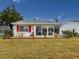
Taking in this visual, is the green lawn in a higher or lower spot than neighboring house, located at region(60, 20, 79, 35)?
lower

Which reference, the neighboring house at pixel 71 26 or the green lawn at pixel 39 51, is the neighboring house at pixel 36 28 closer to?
the neighboring house at pixel 71 26

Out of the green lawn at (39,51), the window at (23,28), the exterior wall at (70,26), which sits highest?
the exterior wall at (70,26)

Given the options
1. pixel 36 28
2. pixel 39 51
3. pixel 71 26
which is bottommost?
pixel 39 51

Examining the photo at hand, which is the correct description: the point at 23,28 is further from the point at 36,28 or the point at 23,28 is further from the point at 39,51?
the point at 39,51

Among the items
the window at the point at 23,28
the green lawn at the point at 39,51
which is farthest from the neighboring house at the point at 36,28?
the green lawn at the point at 39,51

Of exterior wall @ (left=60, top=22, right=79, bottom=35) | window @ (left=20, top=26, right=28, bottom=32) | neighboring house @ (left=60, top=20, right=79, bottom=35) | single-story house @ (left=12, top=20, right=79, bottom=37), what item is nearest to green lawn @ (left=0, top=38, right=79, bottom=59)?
single-story house @ (left=12, top=20, right=79, bottom=37)

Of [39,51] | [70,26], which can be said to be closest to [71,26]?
[70,26]

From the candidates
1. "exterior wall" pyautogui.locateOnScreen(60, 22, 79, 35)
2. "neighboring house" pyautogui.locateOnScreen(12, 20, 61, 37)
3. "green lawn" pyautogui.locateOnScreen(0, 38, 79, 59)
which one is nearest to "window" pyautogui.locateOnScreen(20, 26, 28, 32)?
"neighboring house" pyautogui.locateOnScreen(12, 20, 61, 37)

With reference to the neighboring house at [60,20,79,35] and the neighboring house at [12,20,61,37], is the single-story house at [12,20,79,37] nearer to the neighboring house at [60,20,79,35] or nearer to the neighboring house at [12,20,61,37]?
the neighboring house at [12,20,61,37]

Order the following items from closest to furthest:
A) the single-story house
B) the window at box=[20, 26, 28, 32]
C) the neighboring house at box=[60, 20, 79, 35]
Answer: the single-story house < the window at box=[20, 26, 28, 32] < the neighboring house at box=[60, 20, 79, 35]

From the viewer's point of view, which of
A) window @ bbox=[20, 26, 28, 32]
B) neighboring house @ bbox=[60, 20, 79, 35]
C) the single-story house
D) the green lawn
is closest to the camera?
the green lawn

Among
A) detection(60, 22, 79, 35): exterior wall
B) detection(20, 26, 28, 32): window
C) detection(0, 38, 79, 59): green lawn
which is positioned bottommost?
detection(0, 38, 79, 59): green lawn

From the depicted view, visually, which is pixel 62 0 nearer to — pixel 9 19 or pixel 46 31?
pixel 9 19

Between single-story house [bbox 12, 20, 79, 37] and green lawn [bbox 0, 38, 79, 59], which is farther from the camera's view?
single-story house [bbox 12, 20, 79, 37]
